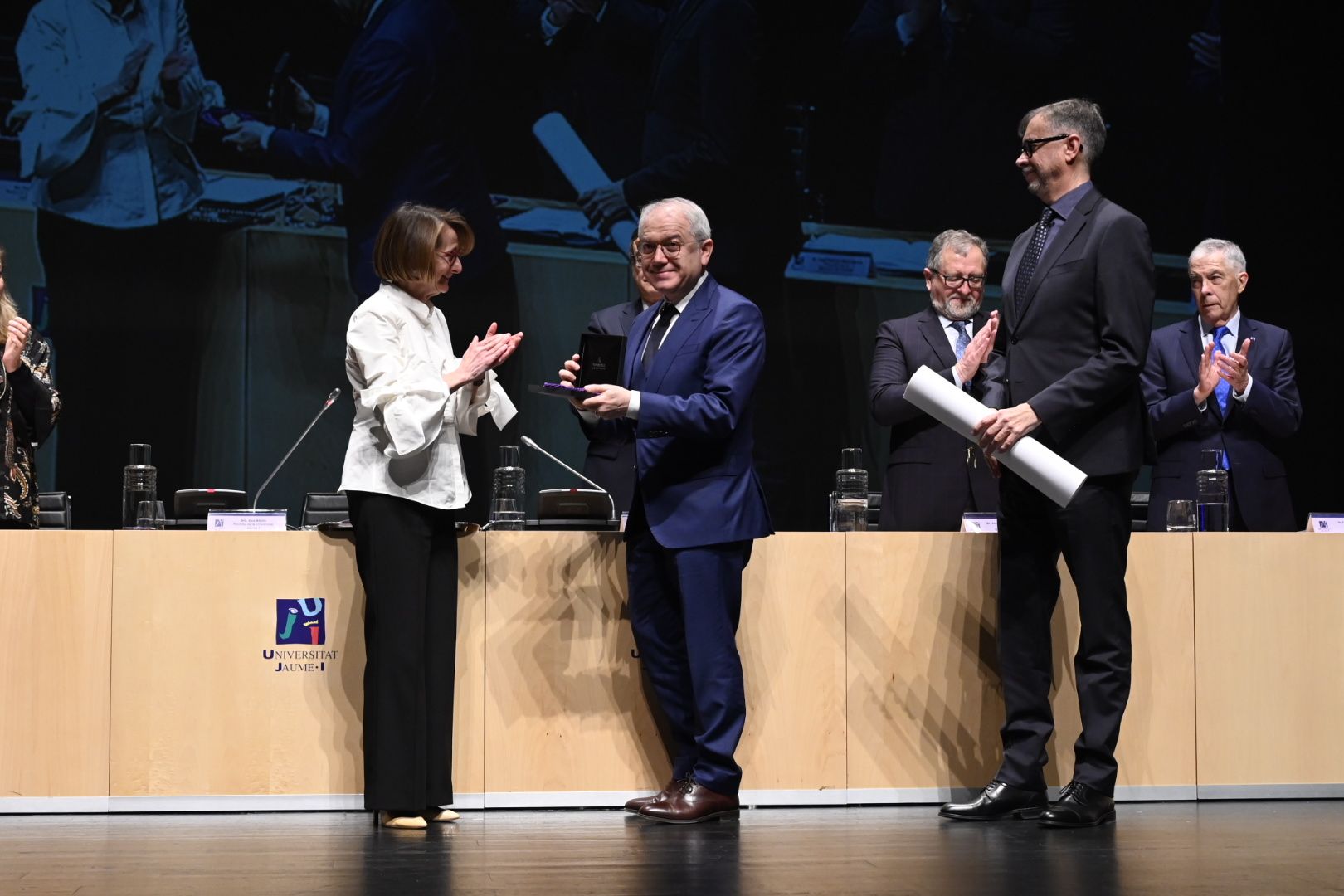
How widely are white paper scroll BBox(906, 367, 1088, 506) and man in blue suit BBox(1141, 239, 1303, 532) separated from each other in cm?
133

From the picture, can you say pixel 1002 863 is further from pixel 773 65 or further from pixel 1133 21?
pixel 1133 21

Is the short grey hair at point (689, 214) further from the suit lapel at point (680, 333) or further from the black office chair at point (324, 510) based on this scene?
the black office chair at point (324, 510)

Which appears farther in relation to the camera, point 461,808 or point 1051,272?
point 461,808

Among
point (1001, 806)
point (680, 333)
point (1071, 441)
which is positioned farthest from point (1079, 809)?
point (680, 333)

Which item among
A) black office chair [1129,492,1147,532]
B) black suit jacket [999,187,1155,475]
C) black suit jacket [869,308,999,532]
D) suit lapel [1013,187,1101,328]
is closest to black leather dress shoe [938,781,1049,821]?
black suit jacket [999,187,1155,475]

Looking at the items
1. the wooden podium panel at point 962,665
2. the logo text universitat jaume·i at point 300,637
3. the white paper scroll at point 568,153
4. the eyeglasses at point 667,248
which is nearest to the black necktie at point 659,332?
the eyeglasses at point 667,248

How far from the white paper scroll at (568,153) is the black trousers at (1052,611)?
11.7 ft

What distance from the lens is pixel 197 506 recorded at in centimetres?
398

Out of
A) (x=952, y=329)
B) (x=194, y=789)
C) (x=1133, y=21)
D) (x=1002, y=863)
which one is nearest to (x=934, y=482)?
(x=952, y=329)

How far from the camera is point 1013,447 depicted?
132 inches

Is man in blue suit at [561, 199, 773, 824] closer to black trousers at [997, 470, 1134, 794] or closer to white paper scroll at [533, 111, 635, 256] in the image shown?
black trousers at [997, 470, 1134, 794]

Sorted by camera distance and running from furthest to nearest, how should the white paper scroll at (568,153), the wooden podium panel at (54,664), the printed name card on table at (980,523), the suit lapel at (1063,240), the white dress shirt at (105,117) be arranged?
the white paper scroll at (568,153)
the white dress shirt at (105,117)
the printed name card on table at (980,523)
the wooden podium panel at (54,664)
the suit lapel at (1063,240)

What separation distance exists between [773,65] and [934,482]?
3184 mm

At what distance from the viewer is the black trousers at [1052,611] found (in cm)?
344
